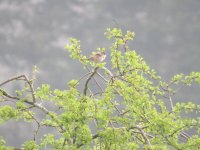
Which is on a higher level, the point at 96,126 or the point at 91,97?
the point at 91,97

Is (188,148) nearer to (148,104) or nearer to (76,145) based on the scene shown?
(148,104)

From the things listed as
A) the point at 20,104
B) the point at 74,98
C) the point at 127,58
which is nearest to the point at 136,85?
the point at 127,58

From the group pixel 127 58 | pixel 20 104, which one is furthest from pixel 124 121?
pixel 20 104

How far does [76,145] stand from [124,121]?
1.53 m

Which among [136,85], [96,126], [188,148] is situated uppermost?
[136,85]

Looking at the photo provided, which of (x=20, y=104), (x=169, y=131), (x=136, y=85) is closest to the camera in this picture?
(x=169, y=131)

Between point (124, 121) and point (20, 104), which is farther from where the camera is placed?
point (20, 104)

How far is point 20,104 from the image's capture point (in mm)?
16625

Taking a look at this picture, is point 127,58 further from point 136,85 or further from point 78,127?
point 78,127

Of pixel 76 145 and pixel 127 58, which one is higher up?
pixel 127 58

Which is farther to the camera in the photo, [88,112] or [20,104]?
[20,104]

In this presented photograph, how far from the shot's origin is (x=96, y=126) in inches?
603

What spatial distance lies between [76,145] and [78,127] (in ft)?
1.77

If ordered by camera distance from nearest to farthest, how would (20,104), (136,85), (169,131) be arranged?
(169,131) → (136,85) → (20,104)
